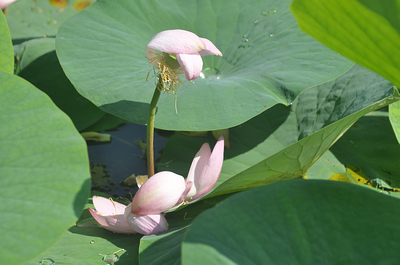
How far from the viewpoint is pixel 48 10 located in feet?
5.34

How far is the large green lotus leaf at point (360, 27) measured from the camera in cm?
45

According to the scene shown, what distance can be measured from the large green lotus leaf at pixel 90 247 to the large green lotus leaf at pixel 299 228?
319 millimetres

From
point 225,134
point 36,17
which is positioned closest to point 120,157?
point 225,134

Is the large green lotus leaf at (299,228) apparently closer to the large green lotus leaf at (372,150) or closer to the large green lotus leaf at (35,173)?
the large green lotus leaf at (35,173)

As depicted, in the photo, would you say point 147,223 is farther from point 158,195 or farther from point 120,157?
point 120,157

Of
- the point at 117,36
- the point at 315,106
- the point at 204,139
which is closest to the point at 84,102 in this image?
the point at 117,36

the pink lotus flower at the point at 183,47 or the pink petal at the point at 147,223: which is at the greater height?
the pink lotus flower at the point at 183,47

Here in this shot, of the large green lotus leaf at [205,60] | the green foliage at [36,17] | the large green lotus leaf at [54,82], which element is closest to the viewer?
the large green lotus leaf at [205,60]

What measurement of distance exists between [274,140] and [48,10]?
→ 4.45 feet

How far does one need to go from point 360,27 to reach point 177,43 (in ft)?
1.04

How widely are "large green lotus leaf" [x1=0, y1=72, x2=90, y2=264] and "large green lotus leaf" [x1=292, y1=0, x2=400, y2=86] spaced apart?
0.42 metres

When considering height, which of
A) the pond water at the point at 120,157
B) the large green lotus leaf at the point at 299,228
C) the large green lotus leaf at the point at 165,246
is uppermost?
the large green lotus leaf at the point at 299,228

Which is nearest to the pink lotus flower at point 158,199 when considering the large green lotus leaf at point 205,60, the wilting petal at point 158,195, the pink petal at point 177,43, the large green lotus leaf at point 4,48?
the wilting petal at point 158,195

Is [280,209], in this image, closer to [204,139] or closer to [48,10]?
[204,139]
